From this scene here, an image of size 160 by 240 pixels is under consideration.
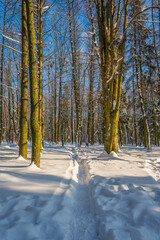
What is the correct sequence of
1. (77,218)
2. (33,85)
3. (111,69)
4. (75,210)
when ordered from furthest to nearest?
(111,69), (33,85), (75,210), (77,218)

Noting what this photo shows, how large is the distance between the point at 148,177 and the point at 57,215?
2464 millimetres

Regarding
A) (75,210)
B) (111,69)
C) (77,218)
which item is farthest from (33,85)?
(111,69)

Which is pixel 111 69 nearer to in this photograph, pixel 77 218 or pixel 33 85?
pixel 33 85

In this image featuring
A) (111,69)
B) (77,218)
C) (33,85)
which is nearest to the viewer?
(77,218)

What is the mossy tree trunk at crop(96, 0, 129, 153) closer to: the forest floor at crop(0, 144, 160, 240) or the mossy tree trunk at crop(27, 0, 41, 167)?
the mossy tree trunk at crop(27, 0, 41, 167)

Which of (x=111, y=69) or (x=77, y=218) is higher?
(x=111, y=69)

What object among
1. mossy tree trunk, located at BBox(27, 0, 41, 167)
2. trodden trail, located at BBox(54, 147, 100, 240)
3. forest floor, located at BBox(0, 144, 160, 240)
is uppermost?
mossy tree trunk, located at BBox(27, 0, 41, 167)

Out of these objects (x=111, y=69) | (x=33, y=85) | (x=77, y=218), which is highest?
(x=111, y=69)

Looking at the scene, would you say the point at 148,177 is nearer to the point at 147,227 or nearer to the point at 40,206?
the point at 147,227

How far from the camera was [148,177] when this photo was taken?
340cm

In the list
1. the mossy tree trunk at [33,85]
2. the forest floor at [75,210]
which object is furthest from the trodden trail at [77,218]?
the mossy tree trunk at [33,85]

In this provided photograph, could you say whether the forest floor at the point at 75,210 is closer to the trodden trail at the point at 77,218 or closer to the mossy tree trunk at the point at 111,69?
the trodden trail at the point at 77,218

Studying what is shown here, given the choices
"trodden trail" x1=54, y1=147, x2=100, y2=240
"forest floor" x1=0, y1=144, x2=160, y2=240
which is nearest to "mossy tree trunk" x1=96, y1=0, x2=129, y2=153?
"forest floor" x1=0, y1=144, x2=160, y2=240

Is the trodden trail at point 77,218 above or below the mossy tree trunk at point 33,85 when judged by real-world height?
below
